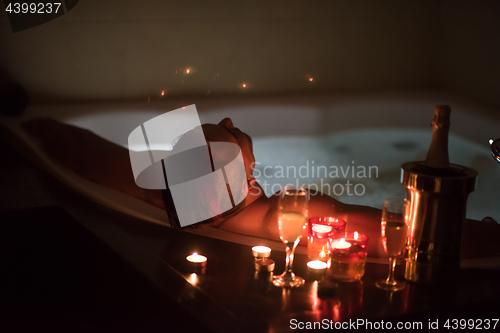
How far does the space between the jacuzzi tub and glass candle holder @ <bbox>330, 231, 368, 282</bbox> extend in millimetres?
1014

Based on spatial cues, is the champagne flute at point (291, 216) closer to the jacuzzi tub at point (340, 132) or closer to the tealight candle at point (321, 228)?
the tealight candle at point (321, 228)

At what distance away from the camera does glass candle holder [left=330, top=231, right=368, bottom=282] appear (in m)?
0.75

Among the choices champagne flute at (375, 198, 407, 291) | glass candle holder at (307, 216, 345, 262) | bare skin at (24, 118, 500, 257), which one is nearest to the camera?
champagne flute at (375, 198, 407, 291)

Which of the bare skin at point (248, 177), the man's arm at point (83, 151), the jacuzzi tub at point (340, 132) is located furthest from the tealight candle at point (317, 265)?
the jacuzzi tub at point (340, 132)

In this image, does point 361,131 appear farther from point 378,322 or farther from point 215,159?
point 378,322

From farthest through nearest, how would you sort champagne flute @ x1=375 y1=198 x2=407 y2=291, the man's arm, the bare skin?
the man's arm
the bare skin
champagne flute @ x1=375 y1=198 x2=407 y2=291

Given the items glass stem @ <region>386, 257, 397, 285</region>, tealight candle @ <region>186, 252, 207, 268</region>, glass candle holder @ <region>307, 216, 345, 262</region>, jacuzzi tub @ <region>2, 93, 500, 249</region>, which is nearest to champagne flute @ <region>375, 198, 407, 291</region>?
glass stem @ <region>386, 257, 397, 285</region>

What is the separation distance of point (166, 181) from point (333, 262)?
21.8 inches

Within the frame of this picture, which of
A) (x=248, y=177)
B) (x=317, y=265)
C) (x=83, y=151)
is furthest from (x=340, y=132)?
(x=317, y=265)

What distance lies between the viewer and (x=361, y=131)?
77.2 inches

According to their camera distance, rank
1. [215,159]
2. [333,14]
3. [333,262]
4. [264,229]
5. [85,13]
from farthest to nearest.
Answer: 1. [333,14]
2. [85,13]
3. [215,159]
4. [264,229]
5. [333,262]

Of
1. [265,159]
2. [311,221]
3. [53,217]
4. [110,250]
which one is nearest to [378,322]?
[311,221]

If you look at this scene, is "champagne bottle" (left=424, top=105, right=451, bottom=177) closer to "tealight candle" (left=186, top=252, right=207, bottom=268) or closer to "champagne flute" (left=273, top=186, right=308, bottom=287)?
"champagne flute" (left=273, top=186, right=308, bottom=287)

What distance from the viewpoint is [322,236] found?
0.83 meters
